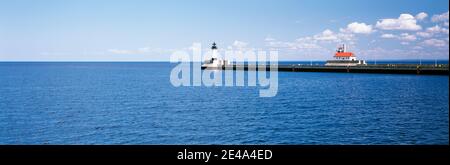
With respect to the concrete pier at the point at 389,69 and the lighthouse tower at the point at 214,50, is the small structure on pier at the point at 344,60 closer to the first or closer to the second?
the concrete pier at the point at 389,69

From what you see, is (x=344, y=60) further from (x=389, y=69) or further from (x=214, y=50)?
(x=214, y=50)

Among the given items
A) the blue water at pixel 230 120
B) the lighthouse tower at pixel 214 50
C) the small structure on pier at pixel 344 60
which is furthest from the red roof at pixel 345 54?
the blue water at pixel 230 120

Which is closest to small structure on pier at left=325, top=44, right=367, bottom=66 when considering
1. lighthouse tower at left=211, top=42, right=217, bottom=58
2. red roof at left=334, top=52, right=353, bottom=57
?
red roof at left=334, top=52, right=353, bottom=57

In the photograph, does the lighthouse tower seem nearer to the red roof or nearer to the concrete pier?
the concrete pier

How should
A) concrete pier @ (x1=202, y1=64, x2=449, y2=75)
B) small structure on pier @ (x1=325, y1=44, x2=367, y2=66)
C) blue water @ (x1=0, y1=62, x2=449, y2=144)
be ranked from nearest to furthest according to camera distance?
blue water @ (x1=0, y1=62, x2=449, y2=144) → concrete pier @ (x1=202, y1=64, x2=449, y2=75) → small structure on pier @ (x1=325, y1=44, x2=367, y2=66)

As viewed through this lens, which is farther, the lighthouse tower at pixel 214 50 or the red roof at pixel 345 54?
the lighthouse tower at pixel 214 50

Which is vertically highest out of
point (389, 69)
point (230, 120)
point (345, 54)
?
point (345, 54)

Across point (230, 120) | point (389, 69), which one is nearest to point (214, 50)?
point (389, 69)

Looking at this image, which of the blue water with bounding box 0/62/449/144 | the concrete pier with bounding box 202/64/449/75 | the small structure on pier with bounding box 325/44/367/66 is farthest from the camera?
the small structure on pier with bounding box 325/44/367/66
